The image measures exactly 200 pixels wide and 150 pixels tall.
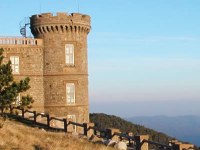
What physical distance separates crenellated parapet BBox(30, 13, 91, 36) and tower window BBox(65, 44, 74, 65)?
1.28 m

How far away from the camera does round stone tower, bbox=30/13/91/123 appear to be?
1417 inches

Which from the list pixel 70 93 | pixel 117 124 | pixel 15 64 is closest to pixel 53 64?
pixel 70 93

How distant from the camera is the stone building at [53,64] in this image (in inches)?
1411

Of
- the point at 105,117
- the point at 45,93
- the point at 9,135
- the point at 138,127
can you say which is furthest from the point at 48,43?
the point at 105,117

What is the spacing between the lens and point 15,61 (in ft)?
117

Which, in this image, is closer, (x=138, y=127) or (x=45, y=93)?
(x=45, y=93)

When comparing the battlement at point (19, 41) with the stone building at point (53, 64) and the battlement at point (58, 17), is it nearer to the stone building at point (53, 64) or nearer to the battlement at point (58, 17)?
the stone building at point (53, 64)

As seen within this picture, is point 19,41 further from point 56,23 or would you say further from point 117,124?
point 117,124

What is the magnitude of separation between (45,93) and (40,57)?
2.93 m

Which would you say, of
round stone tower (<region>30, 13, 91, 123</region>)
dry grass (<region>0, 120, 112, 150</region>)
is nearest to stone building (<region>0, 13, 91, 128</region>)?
round stone tower (<region>30, 13, 91, 123</region>)

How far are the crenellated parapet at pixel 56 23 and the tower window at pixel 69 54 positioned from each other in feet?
4.19

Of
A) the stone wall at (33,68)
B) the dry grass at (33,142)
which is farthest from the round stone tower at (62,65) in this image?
the dry grass at (33,142)

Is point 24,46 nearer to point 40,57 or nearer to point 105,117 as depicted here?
point 40,57

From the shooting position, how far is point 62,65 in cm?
3622
